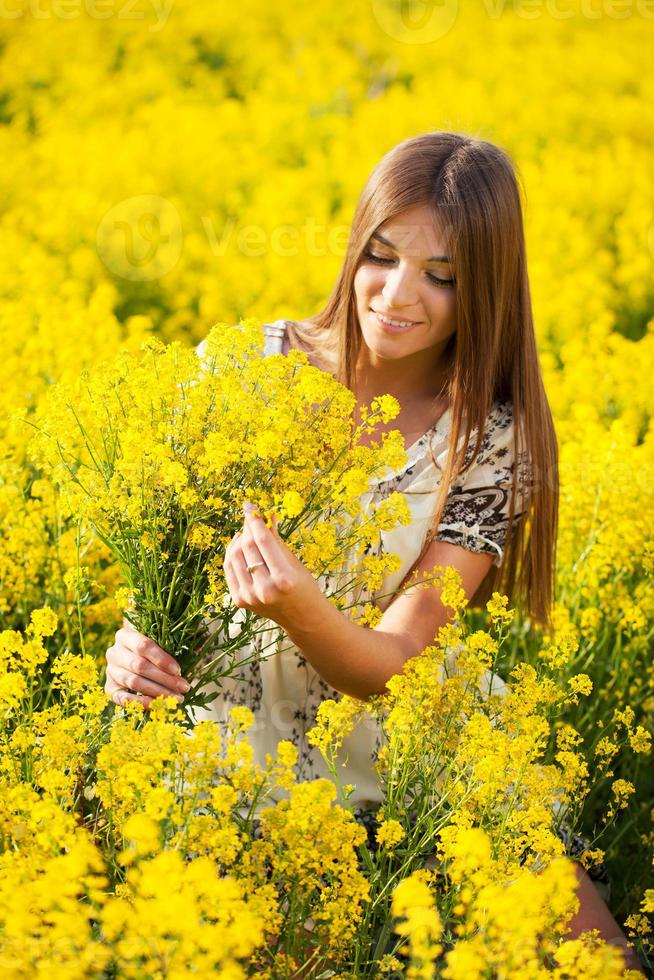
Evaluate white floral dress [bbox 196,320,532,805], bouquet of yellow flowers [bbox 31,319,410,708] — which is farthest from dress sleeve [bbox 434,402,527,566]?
bouquet of yellow flowers [bbox 31,319,410,708]

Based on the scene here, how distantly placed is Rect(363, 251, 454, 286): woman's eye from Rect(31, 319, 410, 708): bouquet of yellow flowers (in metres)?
0.50

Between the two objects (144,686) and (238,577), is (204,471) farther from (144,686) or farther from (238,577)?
(144,686)

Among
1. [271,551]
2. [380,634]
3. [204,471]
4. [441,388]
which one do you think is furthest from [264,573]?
[441,388]

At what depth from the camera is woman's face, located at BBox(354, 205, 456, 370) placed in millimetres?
2326

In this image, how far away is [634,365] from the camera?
462 centimetres

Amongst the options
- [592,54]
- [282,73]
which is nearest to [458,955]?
[282,73]

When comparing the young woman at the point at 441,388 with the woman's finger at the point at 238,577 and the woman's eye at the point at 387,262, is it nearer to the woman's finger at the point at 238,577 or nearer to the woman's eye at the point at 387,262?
the woman's eye at the point at 387,262

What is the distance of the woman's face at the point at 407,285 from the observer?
2326mm

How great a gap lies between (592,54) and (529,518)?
783 cm

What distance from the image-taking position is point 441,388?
2604mm

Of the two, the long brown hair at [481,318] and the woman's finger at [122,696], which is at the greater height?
the long brown hair at [481,318]

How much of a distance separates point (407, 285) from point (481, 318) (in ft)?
0.62

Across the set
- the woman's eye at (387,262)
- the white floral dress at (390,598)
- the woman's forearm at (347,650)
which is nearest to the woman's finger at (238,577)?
the woman's forearm at (347,650)

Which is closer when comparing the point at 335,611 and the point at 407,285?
the point at 335,611
